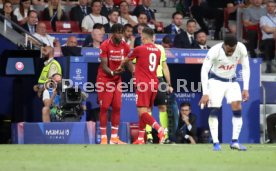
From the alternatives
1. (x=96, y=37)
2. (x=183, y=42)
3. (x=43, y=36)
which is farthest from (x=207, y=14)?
(x=43, y=36)

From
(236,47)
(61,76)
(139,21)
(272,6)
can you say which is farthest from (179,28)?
(236,47)

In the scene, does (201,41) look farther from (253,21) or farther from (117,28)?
(117,28)

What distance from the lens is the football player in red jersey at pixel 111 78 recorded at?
19406 millimetres

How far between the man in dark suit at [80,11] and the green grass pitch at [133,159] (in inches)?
293

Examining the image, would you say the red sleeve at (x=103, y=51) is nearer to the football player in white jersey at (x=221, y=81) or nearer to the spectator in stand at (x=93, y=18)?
the football player in white jersey at (x=221, y=81)

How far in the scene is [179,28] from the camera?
78.8 ft

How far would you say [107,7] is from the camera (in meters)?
24.8

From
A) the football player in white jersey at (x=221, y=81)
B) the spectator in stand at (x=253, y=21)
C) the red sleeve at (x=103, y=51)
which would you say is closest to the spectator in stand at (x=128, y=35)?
the red sleeve at (x=103, y=51)

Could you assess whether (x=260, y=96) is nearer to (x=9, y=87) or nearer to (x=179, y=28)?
(x=179, y=28)

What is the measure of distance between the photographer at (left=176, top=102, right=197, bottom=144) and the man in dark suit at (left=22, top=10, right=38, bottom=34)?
4094 mm

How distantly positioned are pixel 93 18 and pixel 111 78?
4.45 meters

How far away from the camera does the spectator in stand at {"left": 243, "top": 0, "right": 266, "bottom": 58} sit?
2462cm

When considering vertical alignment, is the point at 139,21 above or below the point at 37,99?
above

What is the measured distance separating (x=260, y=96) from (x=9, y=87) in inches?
228
